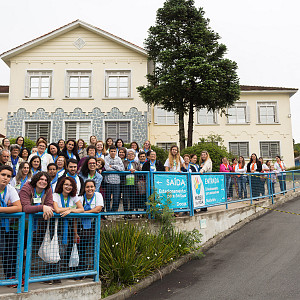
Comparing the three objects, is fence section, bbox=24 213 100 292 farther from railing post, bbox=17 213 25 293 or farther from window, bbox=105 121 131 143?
window, bbox=105 121 131 143

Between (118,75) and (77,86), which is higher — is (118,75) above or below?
above

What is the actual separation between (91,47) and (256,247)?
685 inches

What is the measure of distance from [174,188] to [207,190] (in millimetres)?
1424

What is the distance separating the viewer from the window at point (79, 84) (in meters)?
20.1

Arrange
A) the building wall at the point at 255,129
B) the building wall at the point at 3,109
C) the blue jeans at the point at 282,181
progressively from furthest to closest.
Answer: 1. the building wall at the point at 3,109
2. the building wall at the point at 255,129
3. the blue jeans at the point at 282,181

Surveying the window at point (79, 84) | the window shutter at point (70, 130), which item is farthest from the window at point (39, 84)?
the window shutter at point (70, 130)

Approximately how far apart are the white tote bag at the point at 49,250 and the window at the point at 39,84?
17010mm

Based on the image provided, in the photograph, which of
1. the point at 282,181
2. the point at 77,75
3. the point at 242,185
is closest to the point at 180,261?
the point at 242,185

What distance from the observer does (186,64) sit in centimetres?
1600

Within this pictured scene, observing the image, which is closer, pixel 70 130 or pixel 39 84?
pixel 70 130

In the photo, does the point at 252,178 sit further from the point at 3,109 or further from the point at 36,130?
the point at 3,109

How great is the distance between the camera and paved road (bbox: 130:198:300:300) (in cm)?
501

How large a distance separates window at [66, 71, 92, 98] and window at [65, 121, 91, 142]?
6.22ft

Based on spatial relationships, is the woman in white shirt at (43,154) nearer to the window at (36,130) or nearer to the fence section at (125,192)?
the fence section at (125,192)
